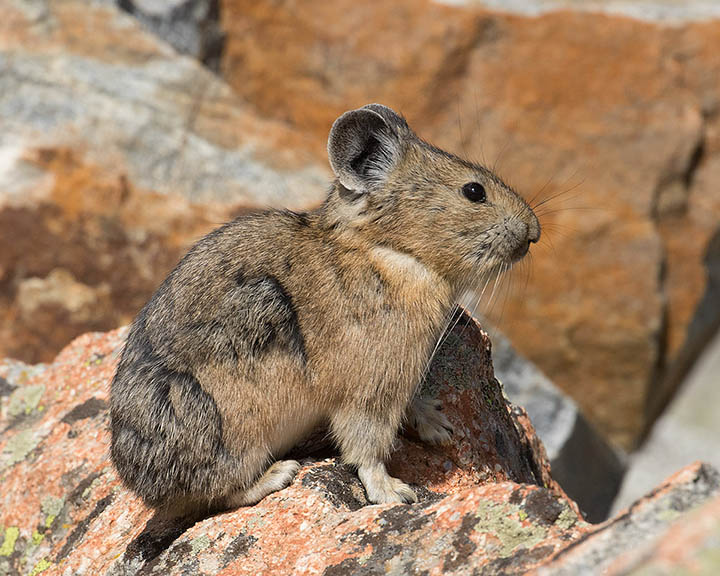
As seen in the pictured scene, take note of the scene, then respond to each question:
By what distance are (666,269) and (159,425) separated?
9732 mm

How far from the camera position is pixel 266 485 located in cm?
582

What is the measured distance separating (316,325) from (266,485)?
1.00 m

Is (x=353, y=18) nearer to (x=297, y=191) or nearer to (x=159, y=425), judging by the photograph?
(x=297, y=191)

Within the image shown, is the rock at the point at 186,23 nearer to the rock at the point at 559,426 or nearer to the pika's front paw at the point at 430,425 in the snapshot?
the rock at the point at 559,426

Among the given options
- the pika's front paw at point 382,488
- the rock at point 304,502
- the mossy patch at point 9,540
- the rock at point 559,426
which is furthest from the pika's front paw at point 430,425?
the rock at point 559,426

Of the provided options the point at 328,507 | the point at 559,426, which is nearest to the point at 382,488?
the point at 328,507

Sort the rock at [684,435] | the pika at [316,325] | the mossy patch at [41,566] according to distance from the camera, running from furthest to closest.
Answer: the rock at [684,435]
the mossy patch at [41,566]
the pika at [316,325]

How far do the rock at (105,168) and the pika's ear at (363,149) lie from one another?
15.8 ft

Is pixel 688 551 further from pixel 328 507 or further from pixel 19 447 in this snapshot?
pixel 19 447

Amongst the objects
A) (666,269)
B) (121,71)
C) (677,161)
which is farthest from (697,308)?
(121,71)

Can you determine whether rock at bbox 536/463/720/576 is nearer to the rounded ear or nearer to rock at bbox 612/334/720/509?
the rounded ear

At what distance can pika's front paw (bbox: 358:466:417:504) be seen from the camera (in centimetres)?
582

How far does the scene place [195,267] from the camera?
242 inches

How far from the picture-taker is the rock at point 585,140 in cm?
1341
